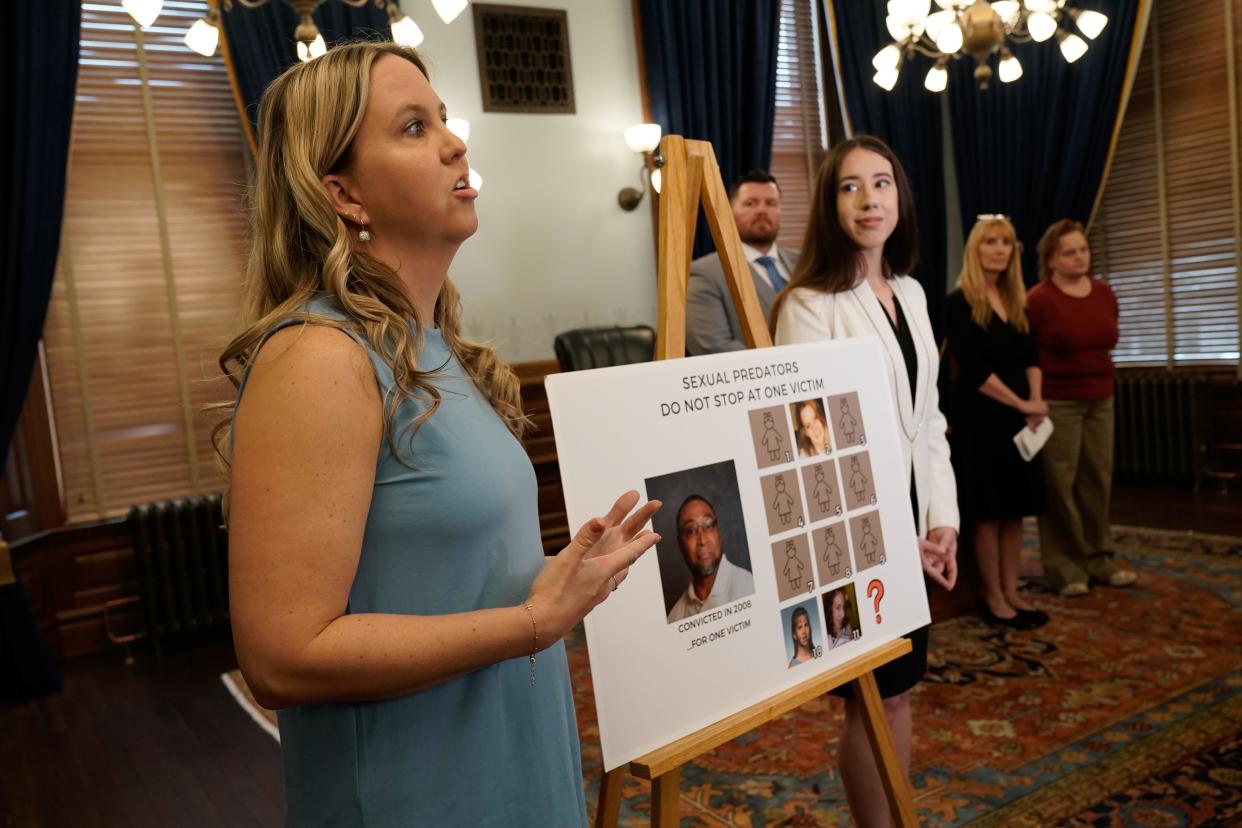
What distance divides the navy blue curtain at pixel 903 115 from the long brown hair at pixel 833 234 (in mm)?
4635

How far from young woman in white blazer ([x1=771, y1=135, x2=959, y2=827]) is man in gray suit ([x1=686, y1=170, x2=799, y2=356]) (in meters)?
1.55

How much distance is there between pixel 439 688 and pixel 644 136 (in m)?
4.82

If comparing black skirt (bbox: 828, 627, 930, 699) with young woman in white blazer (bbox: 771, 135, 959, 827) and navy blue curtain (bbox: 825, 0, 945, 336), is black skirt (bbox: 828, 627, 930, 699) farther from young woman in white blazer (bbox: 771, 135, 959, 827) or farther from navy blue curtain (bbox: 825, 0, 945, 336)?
navy blue curtain (bbox: 825, 0, 945, 336)

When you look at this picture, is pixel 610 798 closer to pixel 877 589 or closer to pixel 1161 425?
pixel 877 589

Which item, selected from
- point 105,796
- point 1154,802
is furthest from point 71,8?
point 1154,802

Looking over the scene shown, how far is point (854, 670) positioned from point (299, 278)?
1.17 metres

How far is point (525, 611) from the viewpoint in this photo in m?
1.02

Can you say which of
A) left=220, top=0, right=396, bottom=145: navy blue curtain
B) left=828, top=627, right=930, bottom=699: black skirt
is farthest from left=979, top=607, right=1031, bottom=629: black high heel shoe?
left=220, top=0, right=396, bottom=145: navy blue curtain

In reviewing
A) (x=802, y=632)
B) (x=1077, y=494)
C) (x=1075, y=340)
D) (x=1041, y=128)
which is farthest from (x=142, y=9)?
(x=1041, y=128)

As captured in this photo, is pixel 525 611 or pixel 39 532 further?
pixel 39 532

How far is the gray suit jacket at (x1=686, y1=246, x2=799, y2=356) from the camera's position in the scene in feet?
12.0

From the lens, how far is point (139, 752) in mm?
3371

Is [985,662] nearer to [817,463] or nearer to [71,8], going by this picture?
[817,463]

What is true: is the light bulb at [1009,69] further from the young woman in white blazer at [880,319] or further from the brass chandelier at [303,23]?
the young woman in white blazer at [880,319]
